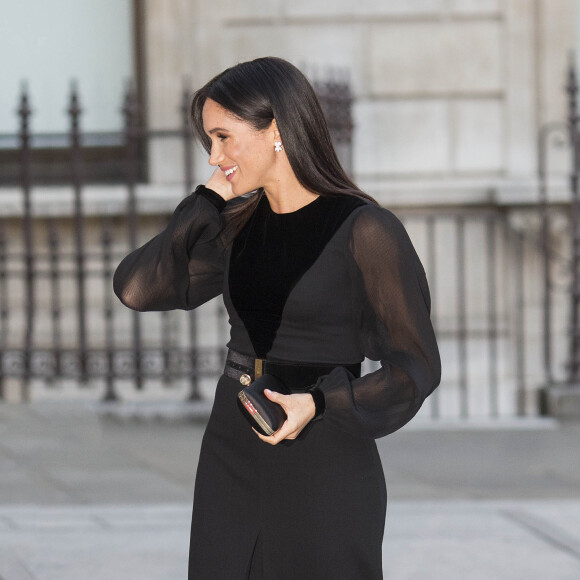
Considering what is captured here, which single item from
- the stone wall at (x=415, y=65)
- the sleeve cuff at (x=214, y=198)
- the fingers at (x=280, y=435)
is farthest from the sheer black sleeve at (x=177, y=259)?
the stone wall at (x=415, y=65)

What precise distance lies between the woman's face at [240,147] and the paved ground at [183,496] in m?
2.40

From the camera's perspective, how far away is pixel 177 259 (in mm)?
2684

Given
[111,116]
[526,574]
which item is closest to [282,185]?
[526,574]

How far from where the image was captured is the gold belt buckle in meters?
2.59

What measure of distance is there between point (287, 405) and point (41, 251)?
7.09m

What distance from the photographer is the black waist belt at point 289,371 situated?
2555mm

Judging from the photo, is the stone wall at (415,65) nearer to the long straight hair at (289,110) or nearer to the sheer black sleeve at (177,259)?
the sheer black sleeve at (177,259)

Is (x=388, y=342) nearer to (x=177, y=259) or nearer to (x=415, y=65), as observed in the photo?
(x=177, y=259)

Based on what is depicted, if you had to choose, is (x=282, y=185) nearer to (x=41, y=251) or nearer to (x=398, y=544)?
(x=398, y=544)

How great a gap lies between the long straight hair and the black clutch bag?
18.2 inches

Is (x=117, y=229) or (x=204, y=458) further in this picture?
(x=117, y=229)

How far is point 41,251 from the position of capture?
9.22 metres

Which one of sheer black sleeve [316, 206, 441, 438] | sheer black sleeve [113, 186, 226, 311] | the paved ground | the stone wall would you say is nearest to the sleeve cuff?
sheer black sleeve [113, 186, 226, 311]

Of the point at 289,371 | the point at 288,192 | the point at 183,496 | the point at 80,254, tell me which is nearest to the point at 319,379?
the point at 289,371
